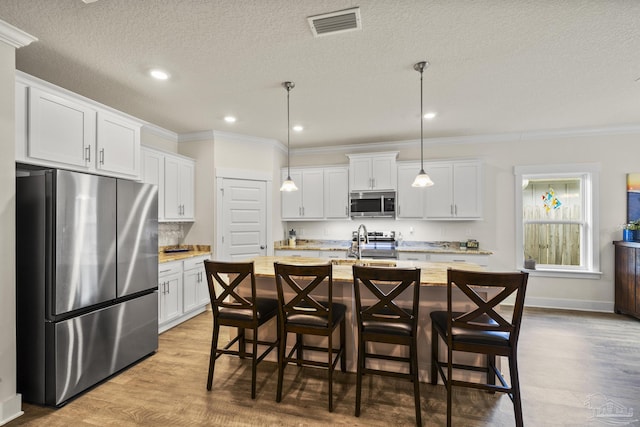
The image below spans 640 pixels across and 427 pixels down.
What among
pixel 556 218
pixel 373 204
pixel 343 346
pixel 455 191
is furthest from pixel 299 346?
pixel 556 218

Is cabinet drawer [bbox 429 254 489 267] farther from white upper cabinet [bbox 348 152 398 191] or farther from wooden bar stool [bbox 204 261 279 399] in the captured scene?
wooden bar stool [bbox 204 261 279 399]

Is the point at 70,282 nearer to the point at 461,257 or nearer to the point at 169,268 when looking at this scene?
the point at 169,268

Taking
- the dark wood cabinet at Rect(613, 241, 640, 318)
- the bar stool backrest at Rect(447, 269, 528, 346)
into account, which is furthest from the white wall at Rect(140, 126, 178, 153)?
the dark wood cabinet at Rect(613, 241, 640, 318)

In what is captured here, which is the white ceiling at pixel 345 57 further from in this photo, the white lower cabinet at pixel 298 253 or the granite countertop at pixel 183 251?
the white lower cabinet at pixel 298 253

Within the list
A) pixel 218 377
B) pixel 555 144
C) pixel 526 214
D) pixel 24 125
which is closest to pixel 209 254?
pixel 218 377

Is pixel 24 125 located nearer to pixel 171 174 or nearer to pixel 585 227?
pixel 171 174

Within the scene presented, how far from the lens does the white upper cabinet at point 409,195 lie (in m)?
4.95

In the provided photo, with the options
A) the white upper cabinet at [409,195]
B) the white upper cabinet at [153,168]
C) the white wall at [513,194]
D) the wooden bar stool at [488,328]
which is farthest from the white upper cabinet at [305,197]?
the wooden bar stool at [488,328]

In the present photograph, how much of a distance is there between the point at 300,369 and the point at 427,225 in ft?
11.2

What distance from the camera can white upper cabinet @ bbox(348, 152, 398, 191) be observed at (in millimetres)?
5020

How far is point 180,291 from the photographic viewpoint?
392 cm

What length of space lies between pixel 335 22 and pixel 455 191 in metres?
3.59

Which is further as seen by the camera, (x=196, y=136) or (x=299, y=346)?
(x=196, y=136)

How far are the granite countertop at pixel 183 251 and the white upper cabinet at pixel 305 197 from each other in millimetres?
1542
